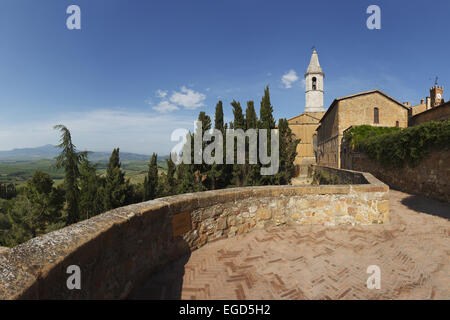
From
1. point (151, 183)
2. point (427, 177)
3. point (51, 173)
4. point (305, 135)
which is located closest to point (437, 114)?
point (427, 177)

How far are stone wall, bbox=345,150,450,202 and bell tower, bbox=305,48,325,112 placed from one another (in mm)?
35913

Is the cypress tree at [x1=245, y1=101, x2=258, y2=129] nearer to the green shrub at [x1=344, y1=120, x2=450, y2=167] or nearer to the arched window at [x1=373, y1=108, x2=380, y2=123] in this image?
the green shrub at [x1=344, y1=120, x2=450, y2=167]

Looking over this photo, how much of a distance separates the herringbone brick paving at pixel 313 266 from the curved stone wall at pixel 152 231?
0.23 meters

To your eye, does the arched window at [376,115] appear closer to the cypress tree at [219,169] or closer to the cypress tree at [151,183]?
the cypress tree at [219,169]

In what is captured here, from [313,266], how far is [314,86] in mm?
48225

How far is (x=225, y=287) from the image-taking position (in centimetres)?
252

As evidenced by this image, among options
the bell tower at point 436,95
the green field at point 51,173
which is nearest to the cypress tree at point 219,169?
the green field at point 51,173

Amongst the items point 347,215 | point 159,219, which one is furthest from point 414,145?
point 159,219

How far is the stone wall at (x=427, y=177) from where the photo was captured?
7.64 metres

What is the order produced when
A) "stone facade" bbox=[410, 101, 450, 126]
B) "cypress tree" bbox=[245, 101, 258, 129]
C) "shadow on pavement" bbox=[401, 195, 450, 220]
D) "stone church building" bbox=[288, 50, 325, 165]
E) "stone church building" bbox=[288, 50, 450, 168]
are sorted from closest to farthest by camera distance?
"shadow on pavement" bbox=[401, 195, 450, 220]
"stone facade" bbox=[410, 101, 450, 126]
"stone church building" bbox=[288, 50, 450, 168]
"cypress tree" bbox=[245, 101, 258, 129]
"stone church building" bbox=[288, 50, 325, 165]

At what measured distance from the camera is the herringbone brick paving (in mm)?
2438

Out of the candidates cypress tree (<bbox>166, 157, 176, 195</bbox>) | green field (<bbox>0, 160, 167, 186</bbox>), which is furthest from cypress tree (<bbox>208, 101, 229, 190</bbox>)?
green field (<bbox>0, 160, 167, 186</bbox>)
